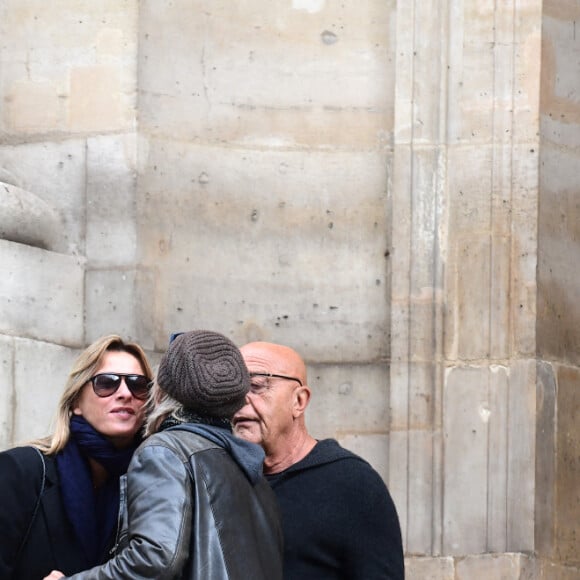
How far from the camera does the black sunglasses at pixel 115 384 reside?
14.3 ft

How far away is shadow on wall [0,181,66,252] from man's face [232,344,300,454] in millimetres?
1612

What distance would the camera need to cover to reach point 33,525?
4156 millimetres

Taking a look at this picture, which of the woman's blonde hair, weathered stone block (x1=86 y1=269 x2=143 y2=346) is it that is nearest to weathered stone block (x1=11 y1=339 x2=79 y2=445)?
weathered stone block (x1=86 y1=269 x2=143 y2=346)

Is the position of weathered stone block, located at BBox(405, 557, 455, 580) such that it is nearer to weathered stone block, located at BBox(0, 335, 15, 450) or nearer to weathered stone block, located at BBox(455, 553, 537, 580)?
weathered stone block, located at BBox(455, 553, 537, 580)

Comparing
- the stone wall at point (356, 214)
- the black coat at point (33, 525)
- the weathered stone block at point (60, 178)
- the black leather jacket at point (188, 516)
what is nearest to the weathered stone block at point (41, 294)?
the stone wall at point (356, 214)

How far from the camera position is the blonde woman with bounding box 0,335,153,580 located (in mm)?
4133

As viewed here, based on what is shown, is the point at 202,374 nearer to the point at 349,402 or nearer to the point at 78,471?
the point at 78,471

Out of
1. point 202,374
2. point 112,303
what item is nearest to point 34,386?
point 112,303

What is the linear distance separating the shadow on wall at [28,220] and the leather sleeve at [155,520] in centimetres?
253

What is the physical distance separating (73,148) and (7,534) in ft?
8.77

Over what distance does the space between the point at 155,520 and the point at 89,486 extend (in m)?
0.61

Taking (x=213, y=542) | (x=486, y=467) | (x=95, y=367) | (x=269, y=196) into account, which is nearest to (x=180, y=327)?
(x=269, y=196)

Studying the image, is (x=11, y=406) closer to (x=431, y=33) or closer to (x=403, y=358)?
(x=403, y=358)

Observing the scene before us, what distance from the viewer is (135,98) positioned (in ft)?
21.4
